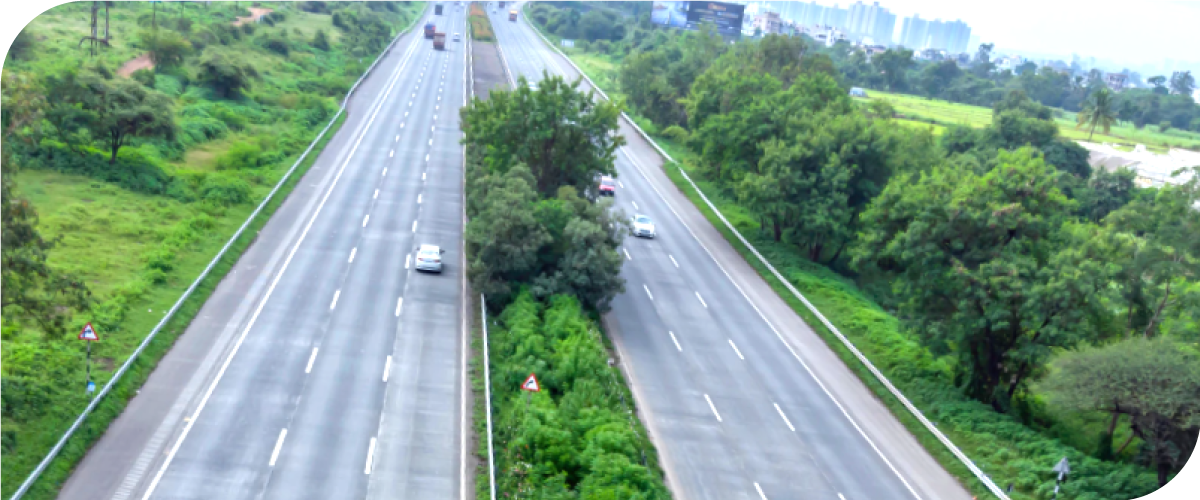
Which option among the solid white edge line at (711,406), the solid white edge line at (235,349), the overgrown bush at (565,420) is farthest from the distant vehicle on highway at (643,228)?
the solid white edge line at (711,406)

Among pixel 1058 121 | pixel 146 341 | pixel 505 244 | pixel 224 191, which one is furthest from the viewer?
pixel 1058 121

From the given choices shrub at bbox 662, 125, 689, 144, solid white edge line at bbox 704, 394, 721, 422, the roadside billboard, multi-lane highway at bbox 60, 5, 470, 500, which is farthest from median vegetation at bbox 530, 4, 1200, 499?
the roadside billboard

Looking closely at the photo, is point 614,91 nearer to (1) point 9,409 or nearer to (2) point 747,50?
(2) point 747,50

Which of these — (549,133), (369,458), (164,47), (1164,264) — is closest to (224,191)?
(549,133)

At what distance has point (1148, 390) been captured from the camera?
25531mm

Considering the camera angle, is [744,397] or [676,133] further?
[676,133]

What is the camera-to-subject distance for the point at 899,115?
12512 cm

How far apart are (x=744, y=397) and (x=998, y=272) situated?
1042cm

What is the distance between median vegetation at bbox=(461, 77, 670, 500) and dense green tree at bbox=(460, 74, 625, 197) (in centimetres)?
6

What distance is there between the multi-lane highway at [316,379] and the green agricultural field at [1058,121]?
9357cm

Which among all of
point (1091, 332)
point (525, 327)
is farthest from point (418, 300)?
point (1091, 332)

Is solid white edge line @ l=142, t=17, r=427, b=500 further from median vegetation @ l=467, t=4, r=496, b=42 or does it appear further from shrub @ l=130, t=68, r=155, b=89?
median vegetation @ l=467, t=4, r=496, b=42

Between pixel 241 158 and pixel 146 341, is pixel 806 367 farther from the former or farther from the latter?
pixel 241 158

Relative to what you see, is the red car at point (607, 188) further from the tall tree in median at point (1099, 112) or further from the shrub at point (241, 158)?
the tall tree in median at point (1099, 112)
